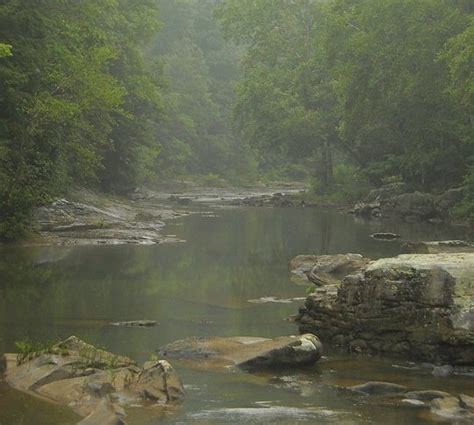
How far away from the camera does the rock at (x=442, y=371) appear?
12.5 m

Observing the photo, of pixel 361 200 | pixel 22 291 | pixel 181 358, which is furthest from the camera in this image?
pixel 361 200

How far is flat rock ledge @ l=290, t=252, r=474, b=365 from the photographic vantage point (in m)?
13.1

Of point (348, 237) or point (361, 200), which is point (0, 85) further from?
point (361, 200)

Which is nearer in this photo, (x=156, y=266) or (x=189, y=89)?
(x=156, y=266)

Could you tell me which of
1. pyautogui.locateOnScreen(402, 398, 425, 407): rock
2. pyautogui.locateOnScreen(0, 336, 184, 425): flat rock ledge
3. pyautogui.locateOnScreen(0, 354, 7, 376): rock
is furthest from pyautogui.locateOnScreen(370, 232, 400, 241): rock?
pyautogui.locateOnScreen(0, 354, 7, 376): rock

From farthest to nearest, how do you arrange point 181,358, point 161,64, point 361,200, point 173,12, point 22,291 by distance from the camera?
point 173,12
point 161,64
point 361,200
point 22,291
point 181,358

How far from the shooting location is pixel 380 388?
11406 mm

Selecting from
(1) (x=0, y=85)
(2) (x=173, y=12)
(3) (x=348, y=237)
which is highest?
(2) (x=173, y=12)

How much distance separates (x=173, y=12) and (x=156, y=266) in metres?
85.4

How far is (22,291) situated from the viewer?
1930 centimetres

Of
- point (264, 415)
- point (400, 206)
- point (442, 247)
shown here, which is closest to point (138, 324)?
point (264, 415)

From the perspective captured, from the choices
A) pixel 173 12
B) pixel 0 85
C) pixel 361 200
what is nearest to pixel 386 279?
pixel 0 85

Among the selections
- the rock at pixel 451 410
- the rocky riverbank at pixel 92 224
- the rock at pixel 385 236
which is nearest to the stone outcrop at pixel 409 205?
the rock at pixel 385 236

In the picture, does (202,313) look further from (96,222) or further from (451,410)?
(96,222)
